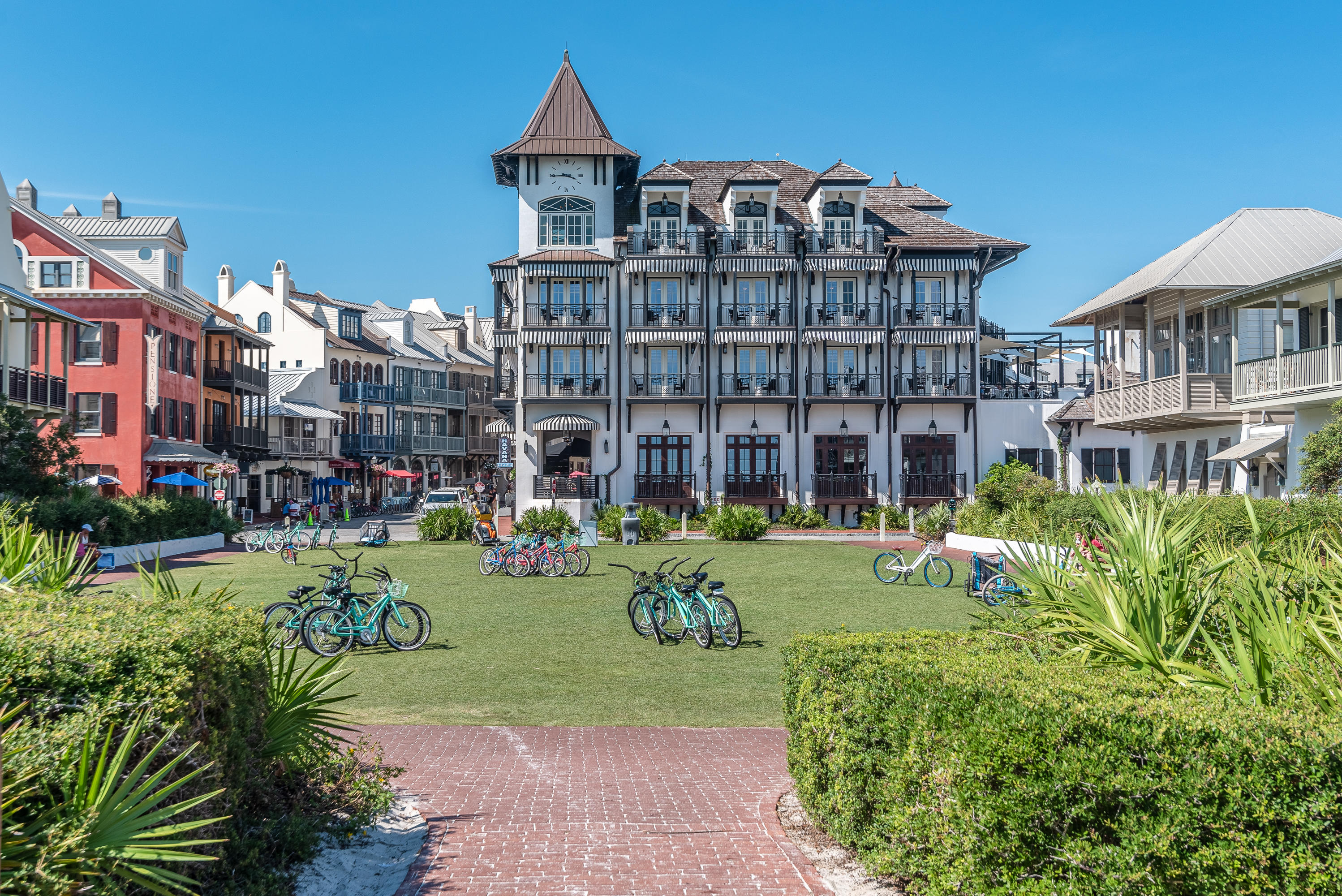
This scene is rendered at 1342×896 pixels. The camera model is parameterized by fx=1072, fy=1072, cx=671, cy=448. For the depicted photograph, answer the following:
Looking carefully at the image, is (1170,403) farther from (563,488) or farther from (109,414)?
(109,414)

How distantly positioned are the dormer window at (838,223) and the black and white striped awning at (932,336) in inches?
166

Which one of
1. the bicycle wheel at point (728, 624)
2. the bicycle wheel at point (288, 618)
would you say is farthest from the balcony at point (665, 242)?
the bicycle wheel at point (288, 618)

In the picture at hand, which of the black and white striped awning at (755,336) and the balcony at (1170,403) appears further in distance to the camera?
the black and white striped awning at (755,336)

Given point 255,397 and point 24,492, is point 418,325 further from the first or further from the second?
point 24,492

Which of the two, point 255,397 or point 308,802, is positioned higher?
point 255,397

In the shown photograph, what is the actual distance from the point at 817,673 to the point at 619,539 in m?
27.2

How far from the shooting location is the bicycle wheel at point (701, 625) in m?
13.8

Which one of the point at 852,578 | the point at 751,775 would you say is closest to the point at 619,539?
the point at 852,578

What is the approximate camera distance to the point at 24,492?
84.2 feet

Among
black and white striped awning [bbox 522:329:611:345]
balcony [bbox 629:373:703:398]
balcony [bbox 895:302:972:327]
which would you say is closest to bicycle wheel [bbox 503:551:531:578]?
black and white striped awning [bbox 522:329:611:345]

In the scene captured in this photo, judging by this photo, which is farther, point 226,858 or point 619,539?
point 619,539

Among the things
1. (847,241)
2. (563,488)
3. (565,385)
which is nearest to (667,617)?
(563,488)

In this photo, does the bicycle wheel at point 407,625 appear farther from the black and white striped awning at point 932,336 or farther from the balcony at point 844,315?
the black and white striped awning at point 932,336

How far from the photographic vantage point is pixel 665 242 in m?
43.3
